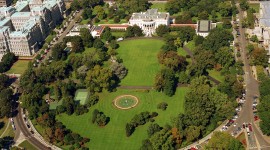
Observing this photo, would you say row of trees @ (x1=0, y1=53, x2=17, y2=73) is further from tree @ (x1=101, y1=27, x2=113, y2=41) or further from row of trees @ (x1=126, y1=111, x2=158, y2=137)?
row of trees @ (x1=126, y1=111, x2=158, y2=137)

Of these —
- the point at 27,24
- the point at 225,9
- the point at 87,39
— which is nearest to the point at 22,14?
the point at 27,24

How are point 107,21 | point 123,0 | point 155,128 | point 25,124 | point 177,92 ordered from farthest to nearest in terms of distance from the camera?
1. point 123,0
2. point 107,21
3. point 177,92
4. point 25,124
5. point 155,128

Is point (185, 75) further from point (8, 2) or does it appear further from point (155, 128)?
point (8, 2)

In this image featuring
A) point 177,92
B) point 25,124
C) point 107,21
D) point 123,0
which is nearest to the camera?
point 25,124

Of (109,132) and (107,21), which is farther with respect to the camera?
(107,21)

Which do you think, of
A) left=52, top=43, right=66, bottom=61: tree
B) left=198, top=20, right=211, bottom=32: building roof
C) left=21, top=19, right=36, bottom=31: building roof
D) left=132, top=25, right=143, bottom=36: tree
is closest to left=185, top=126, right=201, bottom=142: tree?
left=52, top=43, right=66, bottom=61: tree

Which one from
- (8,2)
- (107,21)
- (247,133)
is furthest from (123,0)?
(247,133)

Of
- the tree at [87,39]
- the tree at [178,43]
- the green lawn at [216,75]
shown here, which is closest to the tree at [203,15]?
the tree at [178,43]
